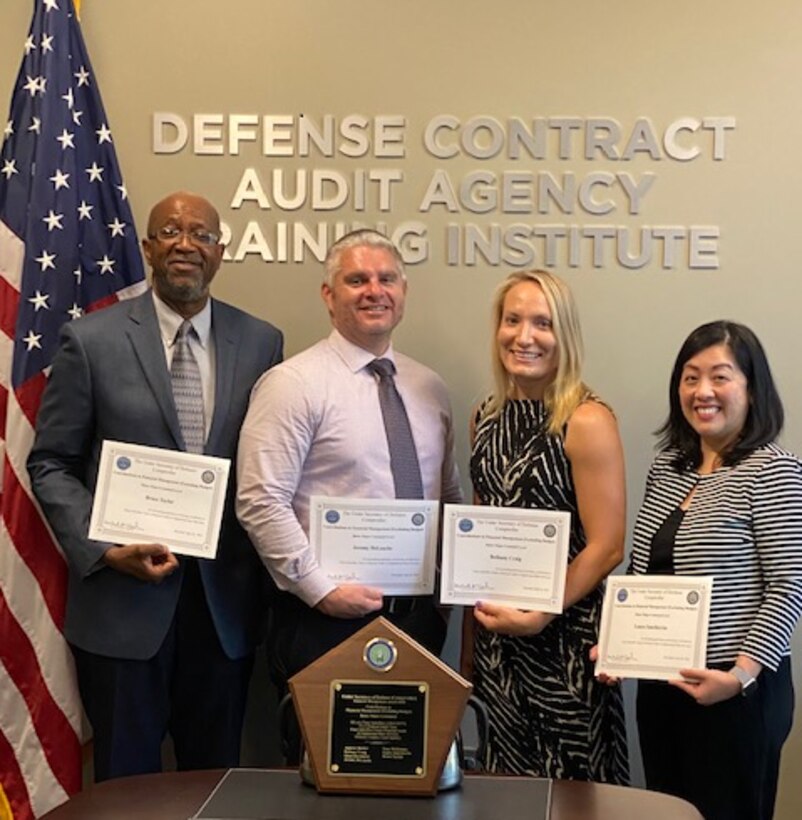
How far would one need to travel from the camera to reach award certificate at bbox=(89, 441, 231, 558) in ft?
8.25

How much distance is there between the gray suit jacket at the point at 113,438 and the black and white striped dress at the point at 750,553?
1102 millimetres

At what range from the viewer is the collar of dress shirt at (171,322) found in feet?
8.98

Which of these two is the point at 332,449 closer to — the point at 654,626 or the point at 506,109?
the point at 654,626

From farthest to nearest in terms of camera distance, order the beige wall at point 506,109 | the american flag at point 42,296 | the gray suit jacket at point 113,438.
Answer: the beige wall at point 506,109 → the american flag at point 42,296 → the gray suit jacket at point 113,438

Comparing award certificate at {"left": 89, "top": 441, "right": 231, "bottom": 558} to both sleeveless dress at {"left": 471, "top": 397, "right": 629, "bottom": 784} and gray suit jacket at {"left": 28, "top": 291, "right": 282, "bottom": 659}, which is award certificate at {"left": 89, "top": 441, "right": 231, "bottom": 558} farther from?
sleeveless dress at {"left": 471, "top": 397, "right": 629, "bottom": 784}

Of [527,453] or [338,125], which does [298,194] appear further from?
[527,453]

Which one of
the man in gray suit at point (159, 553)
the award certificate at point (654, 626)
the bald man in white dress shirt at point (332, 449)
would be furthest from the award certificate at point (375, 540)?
the award certificate at point (654, 626)

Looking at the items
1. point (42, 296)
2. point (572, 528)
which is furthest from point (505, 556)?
point (42, 296)

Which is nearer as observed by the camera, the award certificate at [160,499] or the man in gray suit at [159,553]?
the award certificate at [160,499]

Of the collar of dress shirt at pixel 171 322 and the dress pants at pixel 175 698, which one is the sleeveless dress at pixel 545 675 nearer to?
the dress pants at pixel 175 698

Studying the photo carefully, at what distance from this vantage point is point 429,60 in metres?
3.23

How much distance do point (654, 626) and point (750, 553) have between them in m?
0.26

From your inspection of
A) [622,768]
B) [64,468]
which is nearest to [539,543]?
[622,768]

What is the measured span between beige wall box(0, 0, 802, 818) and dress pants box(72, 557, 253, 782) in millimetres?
985
